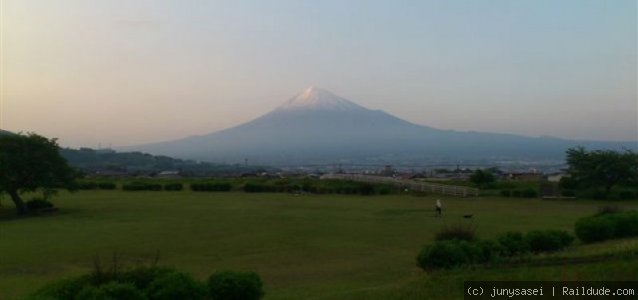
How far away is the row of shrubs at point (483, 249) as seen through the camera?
965 centimetres

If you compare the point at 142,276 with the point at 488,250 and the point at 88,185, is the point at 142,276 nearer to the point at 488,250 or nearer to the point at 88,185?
the point at 488,250

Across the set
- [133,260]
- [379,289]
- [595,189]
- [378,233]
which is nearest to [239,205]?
[378,233]

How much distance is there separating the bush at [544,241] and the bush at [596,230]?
1.78 m

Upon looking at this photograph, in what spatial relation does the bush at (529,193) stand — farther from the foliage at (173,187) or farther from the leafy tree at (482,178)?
the foliage at (173,187)

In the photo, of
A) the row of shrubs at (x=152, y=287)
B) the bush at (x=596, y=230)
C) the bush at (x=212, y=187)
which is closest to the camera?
the row of shrubs at (x=152, y=287)

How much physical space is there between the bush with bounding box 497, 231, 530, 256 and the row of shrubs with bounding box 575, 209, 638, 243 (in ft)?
9.75

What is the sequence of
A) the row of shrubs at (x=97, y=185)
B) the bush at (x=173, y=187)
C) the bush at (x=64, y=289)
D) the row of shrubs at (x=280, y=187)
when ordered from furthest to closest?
the row of shrubs at (x=97, y=185) < the bush at (x=173, y=187) < the row of shrubs at (x=280, y=187) < the bush at (x=64, y=289)

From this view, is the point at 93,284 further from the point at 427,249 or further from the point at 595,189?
the point at 595,189

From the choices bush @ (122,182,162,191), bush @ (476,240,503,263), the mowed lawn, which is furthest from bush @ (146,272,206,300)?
bush @ (122,182,162,191)

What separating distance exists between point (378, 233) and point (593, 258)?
960 cm

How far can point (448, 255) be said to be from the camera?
9.67m

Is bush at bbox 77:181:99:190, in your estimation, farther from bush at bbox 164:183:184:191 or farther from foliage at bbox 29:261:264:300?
foliage at bbox 29:261:264:300

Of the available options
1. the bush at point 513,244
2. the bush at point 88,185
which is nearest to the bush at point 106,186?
the bush at point 88,185

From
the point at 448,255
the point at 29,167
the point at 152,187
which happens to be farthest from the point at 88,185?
the point at 448,255
